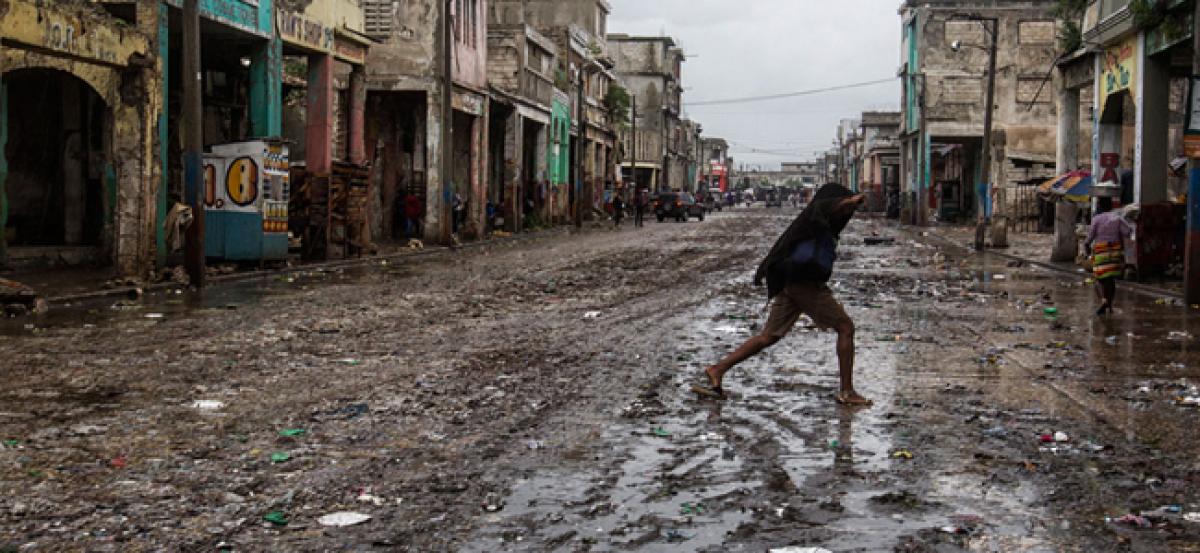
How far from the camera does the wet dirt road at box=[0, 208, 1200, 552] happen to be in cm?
541

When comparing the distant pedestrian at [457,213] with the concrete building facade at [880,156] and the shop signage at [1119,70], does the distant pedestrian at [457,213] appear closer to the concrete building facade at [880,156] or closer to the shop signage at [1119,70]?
the shop signage at [1119,70]

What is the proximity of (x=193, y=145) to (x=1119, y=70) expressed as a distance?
17.3 metres

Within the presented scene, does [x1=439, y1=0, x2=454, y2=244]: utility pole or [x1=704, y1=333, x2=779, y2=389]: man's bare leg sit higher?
[x1=439, y1=0, x2=454, y2=244]: utility pole

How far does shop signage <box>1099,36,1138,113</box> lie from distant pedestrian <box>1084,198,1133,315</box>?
8307 millimetres

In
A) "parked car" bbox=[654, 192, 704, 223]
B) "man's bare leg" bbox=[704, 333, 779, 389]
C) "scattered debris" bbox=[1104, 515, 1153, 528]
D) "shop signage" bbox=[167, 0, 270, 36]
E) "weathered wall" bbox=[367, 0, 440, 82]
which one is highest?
"weathered wall" bbox=[367, 0, 440, 82]

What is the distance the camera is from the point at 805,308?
29.8 ft

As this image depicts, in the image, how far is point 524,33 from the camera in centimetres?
4956

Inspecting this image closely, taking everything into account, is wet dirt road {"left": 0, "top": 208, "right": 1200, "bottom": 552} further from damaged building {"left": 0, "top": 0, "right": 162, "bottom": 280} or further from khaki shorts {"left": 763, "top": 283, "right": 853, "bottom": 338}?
damaged building {"left": 0, "top": 0, "right": 162, "bottom": 280}

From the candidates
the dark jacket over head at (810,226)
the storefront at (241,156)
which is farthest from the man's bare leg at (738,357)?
the storefront at (241,156)

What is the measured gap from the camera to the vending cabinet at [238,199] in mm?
22875

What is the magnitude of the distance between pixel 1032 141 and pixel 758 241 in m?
28.5

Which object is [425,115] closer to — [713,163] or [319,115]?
[319,115]

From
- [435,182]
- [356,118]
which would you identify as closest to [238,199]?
[356,118]

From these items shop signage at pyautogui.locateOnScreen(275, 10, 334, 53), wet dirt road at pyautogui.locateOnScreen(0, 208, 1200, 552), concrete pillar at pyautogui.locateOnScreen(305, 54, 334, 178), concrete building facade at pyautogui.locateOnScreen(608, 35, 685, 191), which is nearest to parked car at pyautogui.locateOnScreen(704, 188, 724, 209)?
concrete building facade at pyautogui.locateOnScreen(608, 35, 685, 191)
